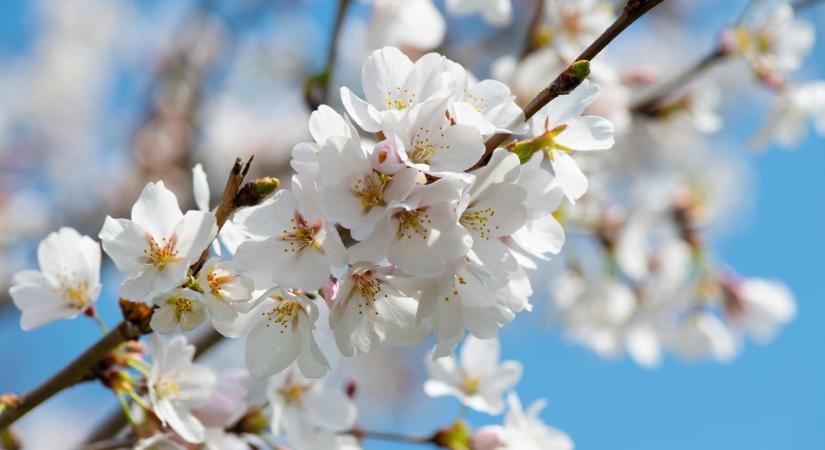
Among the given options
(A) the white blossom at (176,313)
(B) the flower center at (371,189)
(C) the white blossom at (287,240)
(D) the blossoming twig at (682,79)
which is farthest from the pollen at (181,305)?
(D) the blossoming twig at (682,79)

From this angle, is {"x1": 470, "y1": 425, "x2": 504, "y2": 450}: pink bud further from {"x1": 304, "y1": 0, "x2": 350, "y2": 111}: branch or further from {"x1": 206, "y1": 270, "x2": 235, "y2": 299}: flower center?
{"x1": 304, "y1": 0, "x2": 350, "y2": 111}: branch

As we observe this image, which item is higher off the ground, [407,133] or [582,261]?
[407,133]

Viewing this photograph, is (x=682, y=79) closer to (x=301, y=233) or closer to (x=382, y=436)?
(x=382, y=436)

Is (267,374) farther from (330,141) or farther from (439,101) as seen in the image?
(439,101)

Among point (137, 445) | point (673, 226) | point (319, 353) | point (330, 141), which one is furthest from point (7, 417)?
point (673, 226)

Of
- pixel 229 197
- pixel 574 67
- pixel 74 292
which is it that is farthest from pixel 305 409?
pixel 574 67

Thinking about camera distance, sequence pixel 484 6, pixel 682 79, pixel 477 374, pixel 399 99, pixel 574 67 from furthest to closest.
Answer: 1. pixel 682 79
2. pixel 484 6
3. pixel 477 374
4. pixel 399 99
5. pixel 574 67
